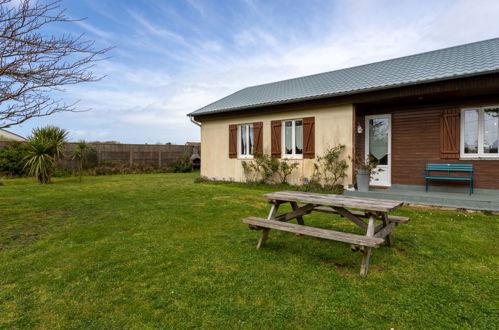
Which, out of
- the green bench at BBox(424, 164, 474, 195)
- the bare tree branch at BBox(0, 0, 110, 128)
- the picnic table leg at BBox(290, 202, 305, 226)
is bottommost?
the picnic table leg at BBox(290, 202, 305, 226)

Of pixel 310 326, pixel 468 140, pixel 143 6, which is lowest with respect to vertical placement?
pixel 310 326

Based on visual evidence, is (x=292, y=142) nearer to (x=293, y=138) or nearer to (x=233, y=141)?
(x=293, y=138)

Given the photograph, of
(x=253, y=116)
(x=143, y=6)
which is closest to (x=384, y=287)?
(x=253, y=116)

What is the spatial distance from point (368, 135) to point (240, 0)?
7.40 metres

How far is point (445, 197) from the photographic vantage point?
5.97 meters

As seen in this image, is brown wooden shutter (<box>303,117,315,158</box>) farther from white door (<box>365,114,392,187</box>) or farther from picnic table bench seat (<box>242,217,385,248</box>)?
picnic table bench seat (<box>242,217,385,248</box>)

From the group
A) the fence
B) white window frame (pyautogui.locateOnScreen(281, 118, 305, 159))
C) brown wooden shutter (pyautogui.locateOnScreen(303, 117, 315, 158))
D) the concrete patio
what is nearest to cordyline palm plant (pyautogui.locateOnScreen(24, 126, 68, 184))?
the fence

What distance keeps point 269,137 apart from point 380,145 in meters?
3.50

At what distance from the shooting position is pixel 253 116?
9867mm

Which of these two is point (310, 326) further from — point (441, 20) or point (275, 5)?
point (441, 20)

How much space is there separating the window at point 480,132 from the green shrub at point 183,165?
13.7 meters

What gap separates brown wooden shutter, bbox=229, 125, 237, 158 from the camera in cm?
1037

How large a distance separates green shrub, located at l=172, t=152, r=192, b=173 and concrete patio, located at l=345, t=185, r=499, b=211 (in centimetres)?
1161

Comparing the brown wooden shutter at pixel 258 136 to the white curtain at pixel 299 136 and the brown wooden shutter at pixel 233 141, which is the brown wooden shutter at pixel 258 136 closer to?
the brown wooden shutter at pixel 233 141
